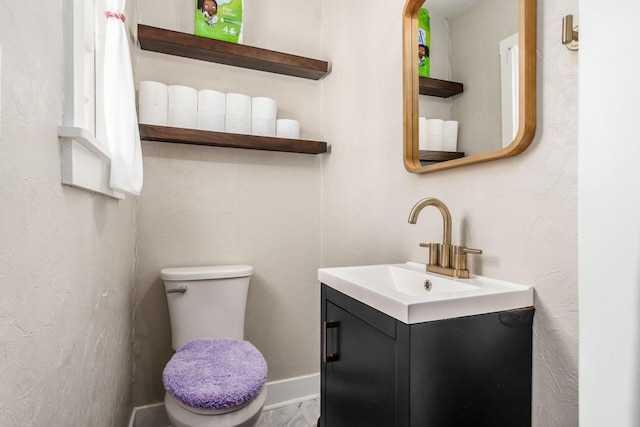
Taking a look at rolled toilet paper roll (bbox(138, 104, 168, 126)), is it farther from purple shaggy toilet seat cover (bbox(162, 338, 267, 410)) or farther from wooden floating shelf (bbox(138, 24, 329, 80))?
purple shaggy toilet seat cover (bbox(162, 338, 267, 410))

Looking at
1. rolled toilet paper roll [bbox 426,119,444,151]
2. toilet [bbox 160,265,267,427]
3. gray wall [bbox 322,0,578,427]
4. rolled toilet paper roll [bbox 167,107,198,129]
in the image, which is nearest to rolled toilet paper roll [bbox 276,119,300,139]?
gray wall [bbox 322,0,578,427]

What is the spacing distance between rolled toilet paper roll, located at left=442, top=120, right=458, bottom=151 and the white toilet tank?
1109mm

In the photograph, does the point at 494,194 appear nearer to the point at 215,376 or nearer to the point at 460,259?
the point at 460,259

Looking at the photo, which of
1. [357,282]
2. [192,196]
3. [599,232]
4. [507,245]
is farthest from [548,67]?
[192,196]

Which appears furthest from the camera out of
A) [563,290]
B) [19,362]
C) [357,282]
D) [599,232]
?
[357,282]

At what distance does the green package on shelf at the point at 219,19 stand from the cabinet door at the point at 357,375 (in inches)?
56.8

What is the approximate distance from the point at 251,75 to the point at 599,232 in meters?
1.93

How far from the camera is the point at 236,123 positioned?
5.79ft

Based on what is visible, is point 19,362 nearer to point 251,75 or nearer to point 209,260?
point 209,260

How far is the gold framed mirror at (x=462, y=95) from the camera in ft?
2.80

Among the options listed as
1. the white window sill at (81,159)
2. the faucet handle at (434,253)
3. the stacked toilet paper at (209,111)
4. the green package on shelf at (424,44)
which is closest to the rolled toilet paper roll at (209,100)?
Answer: the stacked toilet paper at (209,111)

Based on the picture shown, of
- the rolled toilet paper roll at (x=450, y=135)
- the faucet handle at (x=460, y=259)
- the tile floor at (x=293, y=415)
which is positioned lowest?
the tile floor at (x=293, y=415)

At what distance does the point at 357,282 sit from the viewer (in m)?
0.92

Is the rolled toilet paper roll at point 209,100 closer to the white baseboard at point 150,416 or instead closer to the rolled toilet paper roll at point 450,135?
the rolled toilet paper roll at point 450,135
